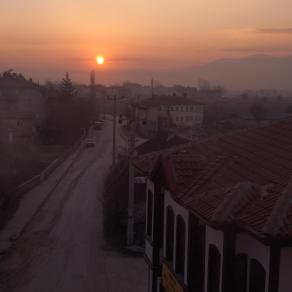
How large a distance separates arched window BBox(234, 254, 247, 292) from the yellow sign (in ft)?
7.50

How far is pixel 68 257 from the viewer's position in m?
21.7

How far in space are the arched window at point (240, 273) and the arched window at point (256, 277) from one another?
0.59 feet

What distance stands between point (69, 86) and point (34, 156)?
35.4 metres

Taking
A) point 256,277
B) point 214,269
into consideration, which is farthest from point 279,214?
point 214,269

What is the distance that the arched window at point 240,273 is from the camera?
6.83m

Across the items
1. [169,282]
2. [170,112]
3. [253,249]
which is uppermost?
[253,249]

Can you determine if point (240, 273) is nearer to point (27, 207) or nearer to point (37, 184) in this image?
point (27, 207)

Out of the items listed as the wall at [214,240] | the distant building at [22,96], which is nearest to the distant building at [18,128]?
the distant building at [22,96]

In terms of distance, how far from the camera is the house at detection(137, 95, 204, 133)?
78.1 meters

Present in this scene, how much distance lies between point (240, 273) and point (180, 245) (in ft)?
8.93

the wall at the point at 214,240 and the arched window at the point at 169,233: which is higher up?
the wall at the point at 214,240

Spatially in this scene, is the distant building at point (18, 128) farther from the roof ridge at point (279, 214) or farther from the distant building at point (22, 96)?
the roof ridge at point (279, 214)

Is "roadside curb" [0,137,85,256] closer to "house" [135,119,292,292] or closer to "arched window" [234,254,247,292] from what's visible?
"house" [135,119,292,292]

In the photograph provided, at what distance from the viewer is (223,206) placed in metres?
6.59
